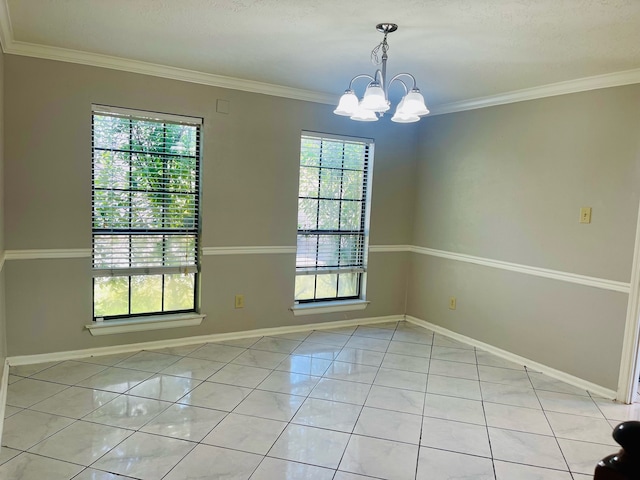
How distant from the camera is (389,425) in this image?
2.54 metres

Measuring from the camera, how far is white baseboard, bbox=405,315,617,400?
10.1 ft

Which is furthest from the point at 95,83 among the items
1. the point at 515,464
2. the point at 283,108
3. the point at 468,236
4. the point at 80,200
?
the point at 515,464

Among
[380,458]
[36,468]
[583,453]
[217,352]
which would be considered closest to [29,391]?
[36,468]

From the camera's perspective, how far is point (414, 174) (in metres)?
4.61

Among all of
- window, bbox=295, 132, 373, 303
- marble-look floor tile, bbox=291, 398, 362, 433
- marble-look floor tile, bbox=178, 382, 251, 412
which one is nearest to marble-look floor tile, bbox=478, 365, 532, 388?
marble-look floor tile, bbox=291, 398, 362, 433

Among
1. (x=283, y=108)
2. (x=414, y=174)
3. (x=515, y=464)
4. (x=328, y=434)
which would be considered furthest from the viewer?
(x=414, y=174)

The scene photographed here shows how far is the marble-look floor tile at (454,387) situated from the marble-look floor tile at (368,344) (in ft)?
2.17

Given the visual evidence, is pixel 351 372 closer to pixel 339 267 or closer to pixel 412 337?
pixel 412 337

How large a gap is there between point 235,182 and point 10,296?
1.83 meters

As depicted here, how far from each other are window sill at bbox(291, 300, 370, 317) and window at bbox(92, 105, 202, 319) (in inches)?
40.2

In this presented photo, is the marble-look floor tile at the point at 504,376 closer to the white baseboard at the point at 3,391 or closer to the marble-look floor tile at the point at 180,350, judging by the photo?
the marble-look floor tile at the point at 180,350

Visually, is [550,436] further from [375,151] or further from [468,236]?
[375,151]

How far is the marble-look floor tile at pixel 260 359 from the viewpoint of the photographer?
11.0ft

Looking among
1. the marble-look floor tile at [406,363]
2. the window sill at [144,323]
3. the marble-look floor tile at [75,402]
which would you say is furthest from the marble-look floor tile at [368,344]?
the marble-look floor tile at [75,402]
